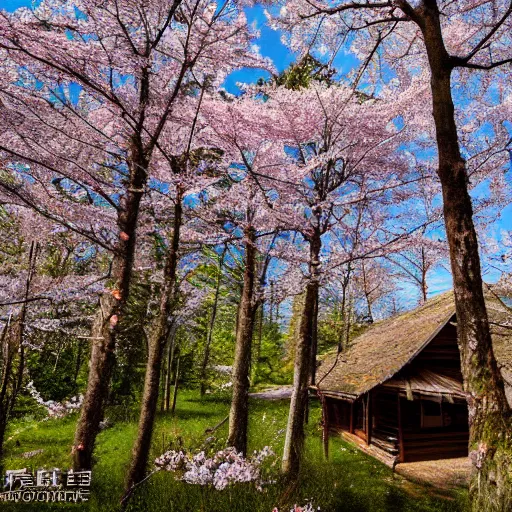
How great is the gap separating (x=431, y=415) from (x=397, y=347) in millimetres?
2707

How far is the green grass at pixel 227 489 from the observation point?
542cm

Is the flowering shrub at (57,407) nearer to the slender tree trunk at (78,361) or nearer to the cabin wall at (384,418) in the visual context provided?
the slender tree trunk at (78,361)

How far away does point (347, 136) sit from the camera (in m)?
8.98

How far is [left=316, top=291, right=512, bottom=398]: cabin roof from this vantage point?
1088cm

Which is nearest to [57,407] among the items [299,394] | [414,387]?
[299,394]

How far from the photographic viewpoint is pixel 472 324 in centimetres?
316

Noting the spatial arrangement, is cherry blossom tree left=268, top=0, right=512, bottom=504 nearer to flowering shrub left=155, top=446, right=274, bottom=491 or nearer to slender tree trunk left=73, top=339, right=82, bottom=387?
flowering shrub left=155, top=446, right=274, bottom=491

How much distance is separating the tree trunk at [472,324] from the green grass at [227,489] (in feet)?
11.5

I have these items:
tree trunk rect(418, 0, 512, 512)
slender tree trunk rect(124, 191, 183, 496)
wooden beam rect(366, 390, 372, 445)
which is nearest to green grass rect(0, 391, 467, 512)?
slender tree trunk rect(124, 191, 183, 496)

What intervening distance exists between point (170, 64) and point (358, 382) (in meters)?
10.1

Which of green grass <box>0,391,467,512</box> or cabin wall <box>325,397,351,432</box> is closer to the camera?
green grass <box>0,391,467,512</box>

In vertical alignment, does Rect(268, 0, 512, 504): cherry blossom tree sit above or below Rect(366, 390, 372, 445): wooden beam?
above

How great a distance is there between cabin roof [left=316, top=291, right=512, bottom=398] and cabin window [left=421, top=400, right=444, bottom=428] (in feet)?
7.17

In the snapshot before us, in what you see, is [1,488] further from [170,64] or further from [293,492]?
[170,64]
